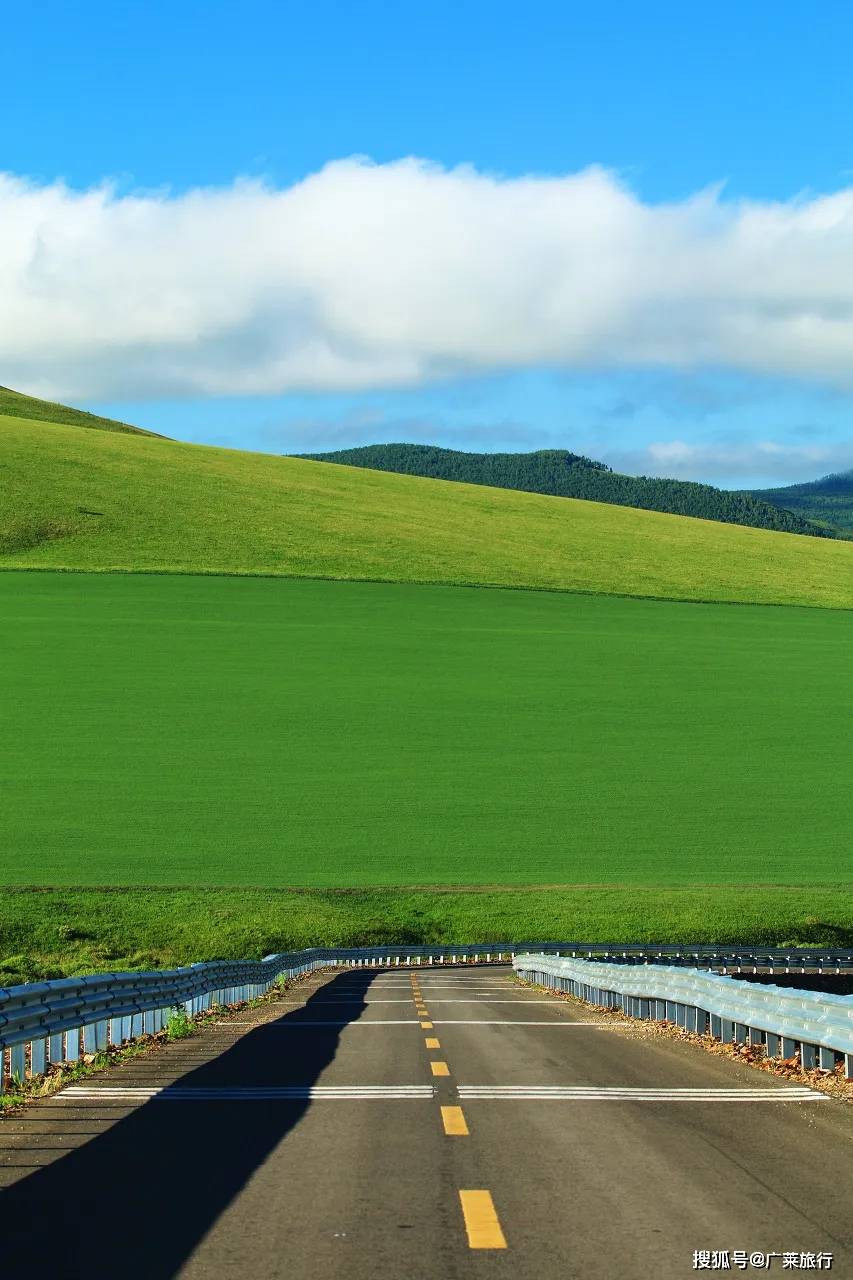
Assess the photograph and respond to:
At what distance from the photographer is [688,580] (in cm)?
9269

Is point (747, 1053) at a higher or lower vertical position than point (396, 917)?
higher

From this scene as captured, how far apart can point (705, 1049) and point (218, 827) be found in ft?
106

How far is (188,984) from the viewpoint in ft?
70.9

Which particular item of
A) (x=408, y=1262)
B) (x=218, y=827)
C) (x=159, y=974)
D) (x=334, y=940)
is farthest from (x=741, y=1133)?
(x=218, y=827)

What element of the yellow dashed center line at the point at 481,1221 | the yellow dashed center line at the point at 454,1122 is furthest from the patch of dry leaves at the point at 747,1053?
the yellow dashed center line at the point at 481,1221

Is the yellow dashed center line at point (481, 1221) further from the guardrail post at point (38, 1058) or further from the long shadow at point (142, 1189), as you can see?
the guardrail post at point (38, 1058)

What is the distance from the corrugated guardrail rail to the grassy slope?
4173 centimetres

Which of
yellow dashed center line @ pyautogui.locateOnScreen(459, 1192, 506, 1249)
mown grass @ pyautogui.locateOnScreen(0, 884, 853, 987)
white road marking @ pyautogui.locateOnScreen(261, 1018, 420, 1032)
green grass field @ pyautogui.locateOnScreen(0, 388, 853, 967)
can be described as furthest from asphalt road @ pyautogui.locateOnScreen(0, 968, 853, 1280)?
mown grass @ pyautogui.locateOnScreen(0, 884, 853, 987)

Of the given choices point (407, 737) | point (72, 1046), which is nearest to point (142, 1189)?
point (72, 1046)

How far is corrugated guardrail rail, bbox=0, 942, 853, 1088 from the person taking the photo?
13.1m

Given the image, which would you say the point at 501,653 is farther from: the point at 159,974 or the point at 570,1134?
the point at 570,1134

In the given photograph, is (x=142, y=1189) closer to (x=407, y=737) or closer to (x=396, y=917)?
(x=396, y=917)

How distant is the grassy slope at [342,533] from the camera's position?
86.5 metres

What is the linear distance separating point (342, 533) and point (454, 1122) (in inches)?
3343
